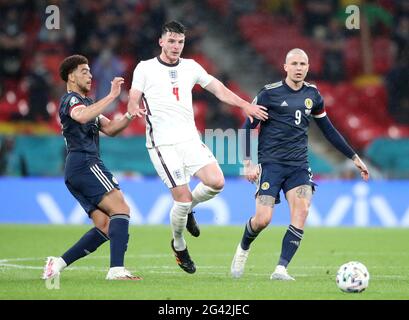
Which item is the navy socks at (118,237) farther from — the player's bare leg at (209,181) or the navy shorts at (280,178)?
the navy shorts at (280,178)

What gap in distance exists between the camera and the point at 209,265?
39.7 ft

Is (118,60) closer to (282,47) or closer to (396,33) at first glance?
(282,47)

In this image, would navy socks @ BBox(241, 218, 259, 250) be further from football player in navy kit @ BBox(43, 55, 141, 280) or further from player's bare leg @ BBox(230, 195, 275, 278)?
football player in navy kit @ BBox(43, 55, 141, 280)

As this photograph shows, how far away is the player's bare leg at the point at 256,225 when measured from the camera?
1050cm

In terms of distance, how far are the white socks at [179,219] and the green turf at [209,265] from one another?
338mm

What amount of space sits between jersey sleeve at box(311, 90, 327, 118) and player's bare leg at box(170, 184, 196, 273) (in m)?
1.57

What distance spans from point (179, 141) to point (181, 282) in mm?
1506

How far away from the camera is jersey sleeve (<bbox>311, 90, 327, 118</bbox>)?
10.9 meters

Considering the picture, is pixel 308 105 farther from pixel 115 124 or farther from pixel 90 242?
pixel 90 242

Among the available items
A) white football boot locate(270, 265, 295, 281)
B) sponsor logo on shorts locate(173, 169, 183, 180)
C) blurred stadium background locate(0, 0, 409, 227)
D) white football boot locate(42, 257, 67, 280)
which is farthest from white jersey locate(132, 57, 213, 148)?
blurred stadium background locate(0, 0, 409, 227)

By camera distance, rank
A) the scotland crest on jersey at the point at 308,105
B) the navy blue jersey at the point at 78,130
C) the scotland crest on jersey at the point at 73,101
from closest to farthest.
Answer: the scotland crest on jersey at the point at 73,101
the navy blue jersey at the point at 78,130
the scotland crest on jersey at the point at 308,105

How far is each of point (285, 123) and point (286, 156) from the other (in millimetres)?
350

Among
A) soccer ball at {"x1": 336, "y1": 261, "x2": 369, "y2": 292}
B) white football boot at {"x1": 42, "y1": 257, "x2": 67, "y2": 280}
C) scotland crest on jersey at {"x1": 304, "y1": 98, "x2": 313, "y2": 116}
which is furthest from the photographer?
scotland crest on jersey at {"x1": 304, "y1": 98, "x2": 313, "y2": 116}

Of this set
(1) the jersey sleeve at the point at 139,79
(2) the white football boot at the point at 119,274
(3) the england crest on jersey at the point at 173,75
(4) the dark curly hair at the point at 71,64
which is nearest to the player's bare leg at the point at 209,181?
(3) the england crest on jersey at the point at 173,75
